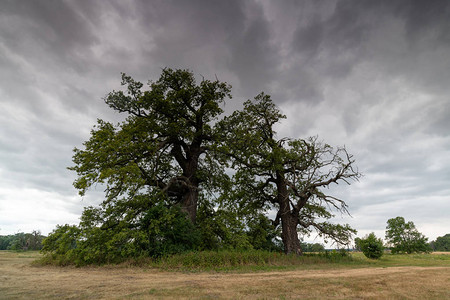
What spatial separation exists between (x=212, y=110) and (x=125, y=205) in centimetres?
1014

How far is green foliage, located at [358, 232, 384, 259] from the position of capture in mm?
23812

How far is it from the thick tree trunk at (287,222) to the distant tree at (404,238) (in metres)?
39.2

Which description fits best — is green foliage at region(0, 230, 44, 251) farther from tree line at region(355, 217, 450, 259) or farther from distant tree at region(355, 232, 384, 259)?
tree line at region(355, 217, 450, 259)

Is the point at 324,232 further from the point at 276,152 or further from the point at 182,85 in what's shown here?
the point at 182,85

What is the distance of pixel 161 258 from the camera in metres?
13.2

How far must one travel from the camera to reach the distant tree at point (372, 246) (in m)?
23.8

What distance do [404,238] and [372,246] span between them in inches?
1264

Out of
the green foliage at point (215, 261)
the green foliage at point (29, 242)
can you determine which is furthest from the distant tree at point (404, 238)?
the green foliage at point (29, 242)

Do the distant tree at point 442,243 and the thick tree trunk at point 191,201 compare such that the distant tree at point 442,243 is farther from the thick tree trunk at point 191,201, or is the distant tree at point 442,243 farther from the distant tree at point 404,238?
the thick tree trunk at point 191,201

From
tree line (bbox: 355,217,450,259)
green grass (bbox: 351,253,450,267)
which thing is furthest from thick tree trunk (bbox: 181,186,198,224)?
tree line (bbox: 355,217,450,259)

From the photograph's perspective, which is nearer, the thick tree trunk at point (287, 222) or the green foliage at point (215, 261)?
the green foliage at point (215, 261)

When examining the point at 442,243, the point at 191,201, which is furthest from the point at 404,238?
the point at 442,243

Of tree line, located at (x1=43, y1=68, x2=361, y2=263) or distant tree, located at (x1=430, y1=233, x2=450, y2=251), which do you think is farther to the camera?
distant tree, located at (x1=430, y1=233, x2=450, y2=251)

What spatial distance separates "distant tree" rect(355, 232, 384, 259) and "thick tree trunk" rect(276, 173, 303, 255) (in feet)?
25.5
